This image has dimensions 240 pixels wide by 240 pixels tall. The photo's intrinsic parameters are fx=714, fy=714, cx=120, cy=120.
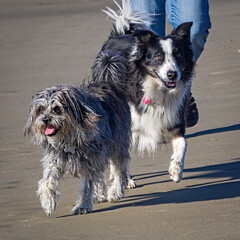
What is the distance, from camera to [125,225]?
475 centimetres

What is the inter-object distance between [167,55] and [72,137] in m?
1.60

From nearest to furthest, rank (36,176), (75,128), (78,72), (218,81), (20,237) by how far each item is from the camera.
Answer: (20,237), (75,128), (36,176), (218,81), (78,72)

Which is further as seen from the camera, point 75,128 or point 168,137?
point 168,137

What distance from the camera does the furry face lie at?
5.01m

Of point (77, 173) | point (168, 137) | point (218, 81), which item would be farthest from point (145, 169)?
point (218, 81)

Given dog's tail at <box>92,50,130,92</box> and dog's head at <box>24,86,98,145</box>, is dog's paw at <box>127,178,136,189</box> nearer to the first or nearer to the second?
dog's tail at <box>92,50,130,92</box>

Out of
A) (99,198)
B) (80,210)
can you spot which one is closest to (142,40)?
(99,198)

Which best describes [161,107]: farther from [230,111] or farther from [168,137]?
[230,111]

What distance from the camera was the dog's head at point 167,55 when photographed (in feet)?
20.7

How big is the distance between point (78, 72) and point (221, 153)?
16.5 ft

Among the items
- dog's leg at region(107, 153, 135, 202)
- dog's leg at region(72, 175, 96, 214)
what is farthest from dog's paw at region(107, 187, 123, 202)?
dog's leg at region(72, 175, 96, 214)

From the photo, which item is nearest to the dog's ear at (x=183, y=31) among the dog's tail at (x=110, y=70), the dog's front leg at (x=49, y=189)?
the dog's tail at (x=110, y=70)

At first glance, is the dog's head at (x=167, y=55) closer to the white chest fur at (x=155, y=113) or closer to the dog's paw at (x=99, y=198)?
the white chest fur at (x=155, y=113)

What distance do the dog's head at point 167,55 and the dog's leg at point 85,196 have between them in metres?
1.52
